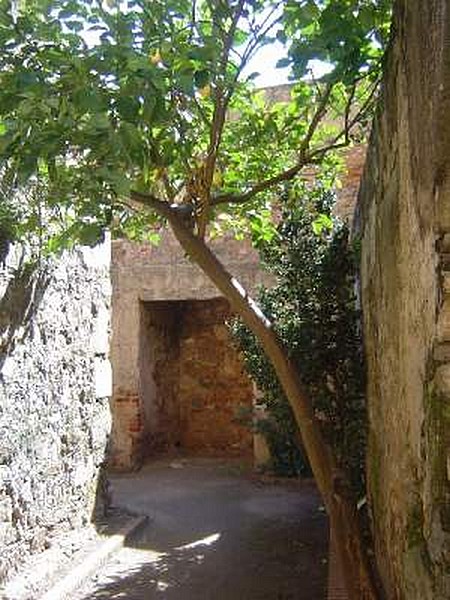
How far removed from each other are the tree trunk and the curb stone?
1.77 metres

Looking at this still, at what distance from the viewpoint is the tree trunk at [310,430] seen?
313cm

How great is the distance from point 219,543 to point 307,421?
232 cm

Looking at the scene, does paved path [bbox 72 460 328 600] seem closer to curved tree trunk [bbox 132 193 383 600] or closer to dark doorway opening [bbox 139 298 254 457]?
curved tree trunk [bbox 132 193 383 600]

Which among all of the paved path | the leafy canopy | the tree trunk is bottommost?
the paved path

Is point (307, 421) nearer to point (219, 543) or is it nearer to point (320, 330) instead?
point (320, 330)

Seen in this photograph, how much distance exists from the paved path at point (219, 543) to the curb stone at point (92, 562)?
0.07 m

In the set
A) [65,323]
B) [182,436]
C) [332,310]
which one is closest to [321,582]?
[332,310]

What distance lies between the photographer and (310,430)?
3268 millimetres

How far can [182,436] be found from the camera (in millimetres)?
9711

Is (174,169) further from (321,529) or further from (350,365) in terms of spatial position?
(321,529)

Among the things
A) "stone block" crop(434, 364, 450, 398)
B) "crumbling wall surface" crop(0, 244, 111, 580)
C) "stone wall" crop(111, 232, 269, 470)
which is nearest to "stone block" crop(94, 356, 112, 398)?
"crumbling wall surface" crop(0, 244, 111, 580)

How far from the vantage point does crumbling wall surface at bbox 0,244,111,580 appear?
12.9ft

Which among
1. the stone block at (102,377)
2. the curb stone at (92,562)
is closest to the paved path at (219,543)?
the curb stone at (92,562)

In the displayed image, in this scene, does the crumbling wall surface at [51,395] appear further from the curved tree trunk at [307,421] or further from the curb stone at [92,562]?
the curved tree trunk at [307,421]
